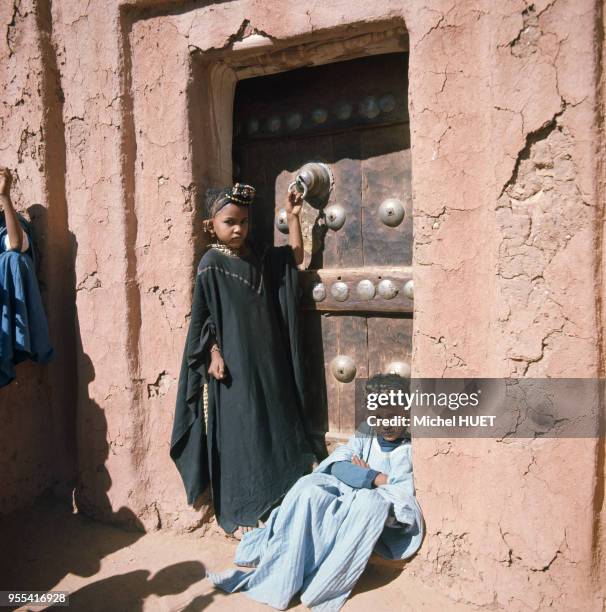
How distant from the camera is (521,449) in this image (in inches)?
81.4

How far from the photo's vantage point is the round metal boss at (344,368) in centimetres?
278

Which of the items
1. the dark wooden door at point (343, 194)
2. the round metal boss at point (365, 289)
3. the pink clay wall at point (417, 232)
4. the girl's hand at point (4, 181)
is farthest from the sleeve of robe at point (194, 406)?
the girl's hand at point (4, 181)

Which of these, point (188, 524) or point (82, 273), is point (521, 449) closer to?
point (188, 524)

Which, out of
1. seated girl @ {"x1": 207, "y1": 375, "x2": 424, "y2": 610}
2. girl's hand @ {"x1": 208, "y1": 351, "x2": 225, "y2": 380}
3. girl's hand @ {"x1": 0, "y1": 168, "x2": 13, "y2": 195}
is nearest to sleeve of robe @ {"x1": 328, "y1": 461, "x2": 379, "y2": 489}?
seated girl @ {"x1": 207, "y1": 375, "x2": 424, "y2": 610}

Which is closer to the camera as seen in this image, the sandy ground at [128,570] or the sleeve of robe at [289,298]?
the sandy ground at [128,570]

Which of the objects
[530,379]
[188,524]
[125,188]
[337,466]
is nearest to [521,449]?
[530,379]

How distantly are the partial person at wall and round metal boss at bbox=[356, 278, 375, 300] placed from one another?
152cm

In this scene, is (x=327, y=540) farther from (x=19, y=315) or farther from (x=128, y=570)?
(x=19, y=315)

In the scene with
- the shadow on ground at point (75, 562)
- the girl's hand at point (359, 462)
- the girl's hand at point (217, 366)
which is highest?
the girl's hand at point (217, 366)

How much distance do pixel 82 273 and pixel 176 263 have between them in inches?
20.8

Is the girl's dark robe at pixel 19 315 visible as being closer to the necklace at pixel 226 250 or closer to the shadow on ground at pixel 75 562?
the shadow on ground at pixel 75 562

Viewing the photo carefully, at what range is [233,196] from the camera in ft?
→ 8.26

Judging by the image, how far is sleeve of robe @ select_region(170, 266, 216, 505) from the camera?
8.50ft

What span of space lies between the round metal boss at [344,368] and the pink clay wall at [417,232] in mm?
537
